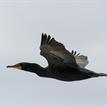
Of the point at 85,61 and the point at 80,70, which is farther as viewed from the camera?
the point at 85,61

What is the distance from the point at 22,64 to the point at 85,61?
11.6 feet

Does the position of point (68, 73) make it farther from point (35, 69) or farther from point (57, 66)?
point (35, 69)

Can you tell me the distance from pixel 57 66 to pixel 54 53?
60 centimetres

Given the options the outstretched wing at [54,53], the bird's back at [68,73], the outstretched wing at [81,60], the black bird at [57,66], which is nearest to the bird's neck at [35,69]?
the black bird at [57,66]

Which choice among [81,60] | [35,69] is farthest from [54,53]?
[81,60]

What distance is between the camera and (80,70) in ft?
68.2

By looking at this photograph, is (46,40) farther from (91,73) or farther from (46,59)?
(91,73)

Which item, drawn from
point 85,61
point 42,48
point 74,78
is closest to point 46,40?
point 42,48

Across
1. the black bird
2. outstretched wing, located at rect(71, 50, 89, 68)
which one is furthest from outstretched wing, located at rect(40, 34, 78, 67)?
outstretched wing, located at rect(71, 50, 89, 68)

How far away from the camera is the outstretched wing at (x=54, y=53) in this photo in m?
20.2

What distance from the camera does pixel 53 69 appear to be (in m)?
20.9

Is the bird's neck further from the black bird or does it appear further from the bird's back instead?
the bird's back

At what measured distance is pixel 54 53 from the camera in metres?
20.5

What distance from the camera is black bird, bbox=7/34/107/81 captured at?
20344mm
